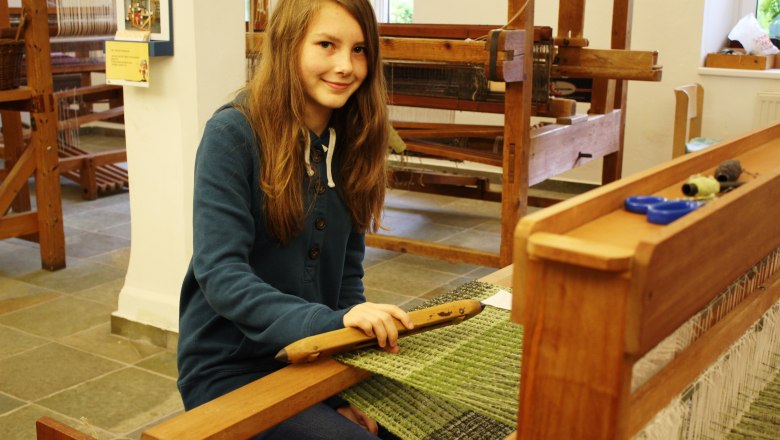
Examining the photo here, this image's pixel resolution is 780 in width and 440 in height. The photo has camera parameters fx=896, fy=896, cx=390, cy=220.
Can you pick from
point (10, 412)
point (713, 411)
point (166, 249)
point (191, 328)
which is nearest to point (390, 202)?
point (166, 249)

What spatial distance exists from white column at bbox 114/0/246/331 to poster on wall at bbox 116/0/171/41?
0.04 meters

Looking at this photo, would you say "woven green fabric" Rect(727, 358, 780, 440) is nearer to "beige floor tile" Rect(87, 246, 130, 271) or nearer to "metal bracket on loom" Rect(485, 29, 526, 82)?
"metal bracket on loom" Rect(485, 29, 526, 82)

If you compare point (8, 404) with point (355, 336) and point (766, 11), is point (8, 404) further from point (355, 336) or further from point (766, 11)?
point (766, 11)

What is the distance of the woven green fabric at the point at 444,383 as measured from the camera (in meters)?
1.32

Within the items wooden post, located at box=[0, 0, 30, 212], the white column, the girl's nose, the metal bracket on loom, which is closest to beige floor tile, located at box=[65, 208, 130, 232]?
wooden post, located at box=[0, 0, 30, 212]

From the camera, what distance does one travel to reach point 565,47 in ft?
13.8

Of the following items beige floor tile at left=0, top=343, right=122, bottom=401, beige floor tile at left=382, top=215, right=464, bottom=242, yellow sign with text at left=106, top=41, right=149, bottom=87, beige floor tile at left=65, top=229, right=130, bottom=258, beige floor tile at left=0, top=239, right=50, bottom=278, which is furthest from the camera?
beige floor tile at left=382, top=215, right=464, bottom=242

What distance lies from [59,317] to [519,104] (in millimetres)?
2060

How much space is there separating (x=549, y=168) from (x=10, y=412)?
2.41 meters

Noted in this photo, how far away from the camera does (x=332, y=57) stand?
1.65 m

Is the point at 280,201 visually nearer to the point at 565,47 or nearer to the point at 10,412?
the point at 10,412

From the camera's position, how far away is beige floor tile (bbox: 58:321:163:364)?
3275 mm

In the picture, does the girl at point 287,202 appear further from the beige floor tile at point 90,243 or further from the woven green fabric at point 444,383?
the beige floor tile at point 90,243

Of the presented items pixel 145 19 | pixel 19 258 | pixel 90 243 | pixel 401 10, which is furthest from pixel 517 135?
pixel 401 10
